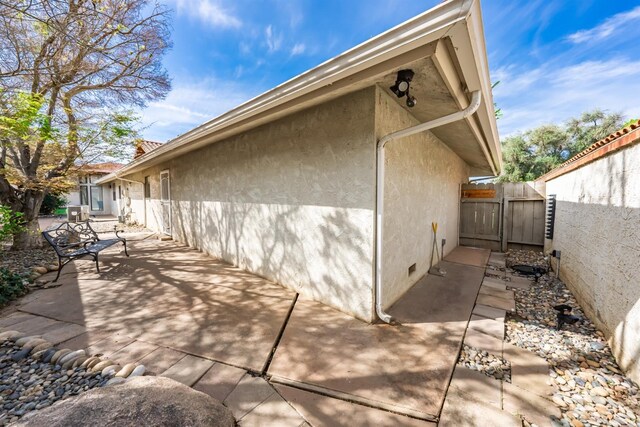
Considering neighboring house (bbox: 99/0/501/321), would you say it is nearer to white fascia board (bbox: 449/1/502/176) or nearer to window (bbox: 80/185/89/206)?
white fascia board (bbox: 449/1/502/176)

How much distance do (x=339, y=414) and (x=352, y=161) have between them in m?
2.48

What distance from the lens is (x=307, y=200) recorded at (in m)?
3.61

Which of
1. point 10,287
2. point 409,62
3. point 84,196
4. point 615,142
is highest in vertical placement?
point 409,62

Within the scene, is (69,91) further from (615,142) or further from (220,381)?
(615,142)

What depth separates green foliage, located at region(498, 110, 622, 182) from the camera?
20.1m

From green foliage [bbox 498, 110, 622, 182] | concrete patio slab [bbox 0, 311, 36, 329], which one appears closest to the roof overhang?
concrete patio slab [bbox 0, 311, 36, 329]

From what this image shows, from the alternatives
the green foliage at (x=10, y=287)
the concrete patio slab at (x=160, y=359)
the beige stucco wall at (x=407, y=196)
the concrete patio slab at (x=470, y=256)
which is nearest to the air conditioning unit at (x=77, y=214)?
the green foliage at (x=10, y=287)

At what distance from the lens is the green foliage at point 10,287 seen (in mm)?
3607

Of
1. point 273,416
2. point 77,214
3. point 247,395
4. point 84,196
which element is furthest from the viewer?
point 84,196

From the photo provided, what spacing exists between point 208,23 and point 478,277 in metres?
8.09

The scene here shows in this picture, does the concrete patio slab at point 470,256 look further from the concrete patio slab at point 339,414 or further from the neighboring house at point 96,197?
the neighboring house at point 96,197

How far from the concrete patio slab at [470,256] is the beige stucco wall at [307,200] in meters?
4.26

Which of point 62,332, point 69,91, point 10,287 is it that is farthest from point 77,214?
point 62,332

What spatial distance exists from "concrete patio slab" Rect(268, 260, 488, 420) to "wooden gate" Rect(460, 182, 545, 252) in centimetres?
520
